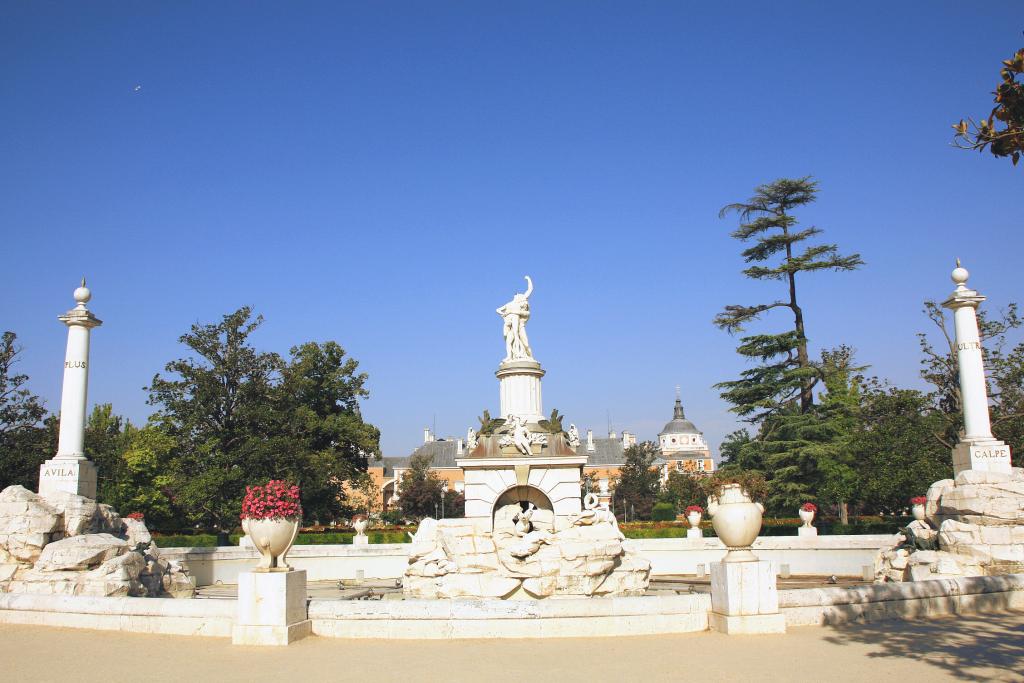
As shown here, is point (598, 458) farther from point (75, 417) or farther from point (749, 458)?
point (75, 417)

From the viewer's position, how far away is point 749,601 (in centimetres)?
1016

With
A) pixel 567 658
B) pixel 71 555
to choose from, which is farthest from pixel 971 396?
pixel 71 555

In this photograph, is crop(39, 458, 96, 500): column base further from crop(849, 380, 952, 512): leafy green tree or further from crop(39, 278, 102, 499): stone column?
crop(849, 380, 952, 512): leafy green tree

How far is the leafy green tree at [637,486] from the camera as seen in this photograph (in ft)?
261

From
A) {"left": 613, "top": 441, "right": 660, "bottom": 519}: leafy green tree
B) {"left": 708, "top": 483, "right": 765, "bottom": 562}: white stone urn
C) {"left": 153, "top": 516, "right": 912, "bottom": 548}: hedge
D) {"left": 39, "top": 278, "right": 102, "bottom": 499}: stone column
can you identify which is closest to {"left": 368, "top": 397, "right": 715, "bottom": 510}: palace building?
{"left": 613, "top": 441, "right": 660, "bottom": 519}: leafy green tree

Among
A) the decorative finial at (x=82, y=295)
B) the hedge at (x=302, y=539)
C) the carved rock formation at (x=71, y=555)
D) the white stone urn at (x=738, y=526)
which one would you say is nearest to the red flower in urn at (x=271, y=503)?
the white stone urn at (x=738, y=526)

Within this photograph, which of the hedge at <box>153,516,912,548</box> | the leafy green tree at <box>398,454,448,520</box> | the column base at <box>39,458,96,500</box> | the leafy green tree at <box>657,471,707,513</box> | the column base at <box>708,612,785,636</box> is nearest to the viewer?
the column base at <box>708,612,785,636</box>

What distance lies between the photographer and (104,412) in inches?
2040

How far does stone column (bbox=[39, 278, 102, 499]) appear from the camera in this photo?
763 inches

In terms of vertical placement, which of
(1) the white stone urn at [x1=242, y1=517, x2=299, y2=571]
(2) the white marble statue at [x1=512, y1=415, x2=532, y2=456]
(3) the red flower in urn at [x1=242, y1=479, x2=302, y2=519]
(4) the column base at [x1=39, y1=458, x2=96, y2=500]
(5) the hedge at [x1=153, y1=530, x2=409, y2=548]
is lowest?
(5) the hedge at [x1=153, y1=530, x2=409, y2=548]

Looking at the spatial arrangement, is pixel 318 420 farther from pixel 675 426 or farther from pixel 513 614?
pixel 675 426

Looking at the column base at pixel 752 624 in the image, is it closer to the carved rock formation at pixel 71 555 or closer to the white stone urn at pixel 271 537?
the white stone urn at pixel 271 537

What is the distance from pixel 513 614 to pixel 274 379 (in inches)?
1247

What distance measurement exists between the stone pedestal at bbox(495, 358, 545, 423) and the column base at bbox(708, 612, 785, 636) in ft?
54.1
